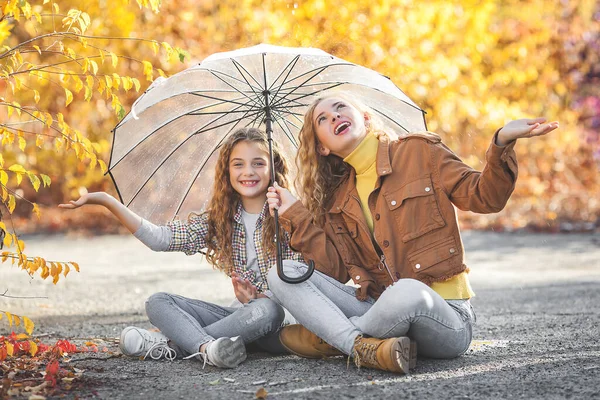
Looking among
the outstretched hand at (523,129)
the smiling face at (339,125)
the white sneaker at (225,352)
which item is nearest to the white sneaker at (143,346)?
the white sneaker at (225,352)

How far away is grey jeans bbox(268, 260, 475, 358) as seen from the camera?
2.94 m

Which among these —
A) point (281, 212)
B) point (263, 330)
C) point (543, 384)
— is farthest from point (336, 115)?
point (543, 384)

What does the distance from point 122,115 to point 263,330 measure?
109 cm

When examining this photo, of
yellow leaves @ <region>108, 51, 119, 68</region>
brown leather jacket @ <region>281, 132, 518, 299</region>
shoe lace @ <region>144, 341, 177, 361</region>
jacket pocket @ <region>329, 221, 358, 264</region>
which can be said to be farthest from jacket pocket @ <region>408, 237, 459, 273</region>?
yellow leaves @ <region>108, 51, 119, 68</region>

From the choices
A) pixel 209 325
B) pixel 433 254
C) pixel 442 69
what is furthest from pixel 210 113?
pixel 442 69

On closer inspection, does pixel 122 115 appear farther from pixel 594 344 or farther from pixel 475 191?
pixel 594 344

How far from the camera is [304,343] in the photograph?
3.28 metres

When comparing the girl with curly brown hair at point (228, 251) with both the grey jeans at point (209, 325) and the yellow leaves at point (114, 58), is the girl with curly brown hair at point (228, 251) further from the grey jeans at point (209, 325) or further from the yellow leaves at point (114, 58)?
the yellow leaves at point (114, 58)

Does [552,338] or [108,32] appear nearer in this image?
[552,338]

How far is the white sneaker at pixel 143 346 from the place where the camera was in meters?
3.40

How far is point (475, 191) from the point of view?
3.08m

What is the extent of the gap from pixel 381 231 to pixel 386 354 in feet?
1.99

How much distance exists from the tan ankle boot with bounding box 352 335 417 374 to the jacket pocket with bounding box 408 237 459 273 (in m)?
0.36

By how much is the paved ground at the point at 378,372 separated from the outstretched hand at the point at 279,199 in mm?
643
